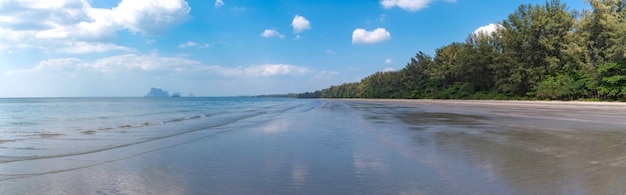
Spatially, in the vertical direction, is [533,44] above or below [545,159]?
above

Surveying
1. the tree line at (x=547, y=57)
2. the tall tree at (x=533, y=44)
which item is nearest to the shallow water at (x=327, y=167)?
the tree line at (x=547, y=57)

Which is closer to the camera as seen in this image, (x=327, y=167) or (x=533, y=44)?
(x=327, y=167)

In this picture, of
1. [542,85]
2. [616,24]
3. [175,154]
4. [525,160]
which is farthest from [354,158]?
[542,85]

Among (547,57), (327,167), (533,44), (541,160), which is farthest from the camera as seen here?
(533,44)

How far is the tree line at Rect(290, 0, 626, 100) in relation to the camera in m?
34.9

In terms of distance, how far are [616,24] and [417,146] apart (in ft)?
124

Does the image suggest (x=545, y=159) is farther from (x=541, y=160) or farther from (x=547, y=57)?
(x=547, y=57)

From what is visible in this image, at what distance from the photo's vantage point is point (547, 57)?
44.4 m

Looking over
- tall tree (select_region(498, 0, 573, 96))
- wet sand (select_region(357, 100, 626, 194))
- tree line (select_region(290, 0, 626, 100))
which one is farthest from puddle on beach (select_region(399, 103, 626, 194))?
tall tree (select_region(498, 0, 573, 96))

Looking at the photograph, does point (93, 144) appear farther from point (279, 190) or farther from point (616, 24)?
point (616, 24)

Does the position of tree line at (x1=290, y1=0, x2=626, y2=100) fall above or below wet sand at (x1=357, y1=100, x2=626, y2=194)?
above

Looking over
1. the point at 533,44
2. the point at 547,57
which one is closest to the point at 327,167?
the point at 547,57

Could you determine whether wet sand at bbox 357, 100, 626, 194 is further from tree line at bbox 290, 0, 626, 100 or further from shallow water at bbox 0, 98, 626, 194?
tree line at bbox 290, 0, 626, 100

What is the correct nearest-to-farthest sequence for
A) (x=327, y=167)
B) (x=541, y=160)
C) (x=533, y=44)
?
(x=327, y=167) < (x=541, y=160) < (x=533, y=44)
